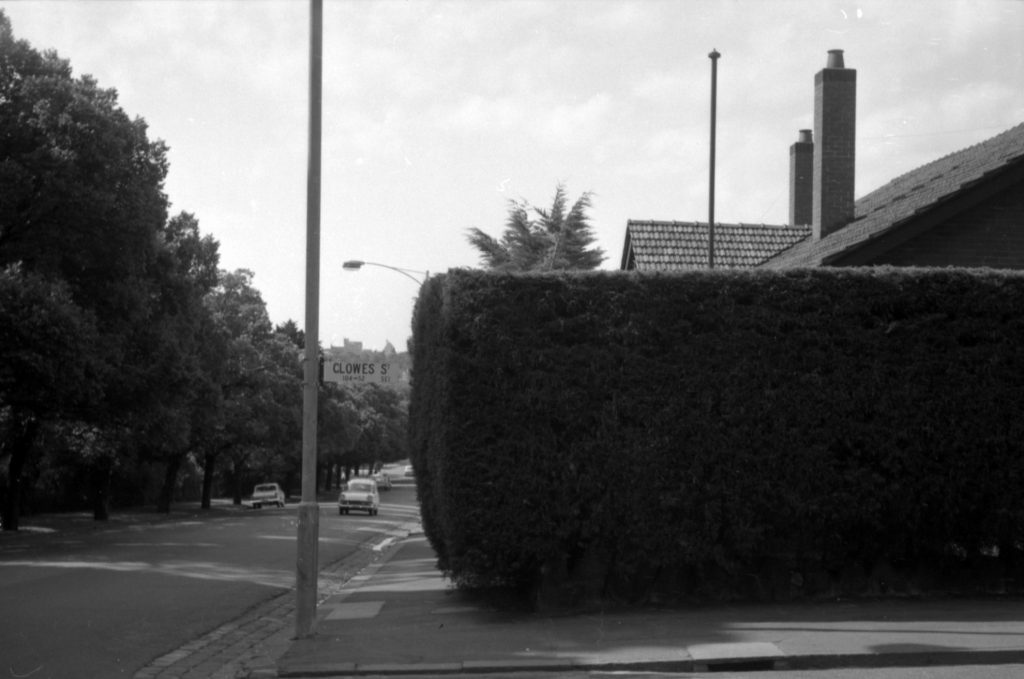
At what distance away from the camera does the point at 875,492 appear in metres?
13.6

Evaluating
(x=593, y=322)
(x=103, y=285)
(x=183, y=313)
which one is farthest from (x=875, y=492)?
(x=183, y=313)

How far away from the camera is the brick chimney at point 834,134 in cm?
2347

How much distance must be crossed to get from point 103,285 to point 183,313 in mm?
5529

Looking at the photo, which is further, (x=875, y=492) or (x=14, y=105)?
(x=14, y=105)

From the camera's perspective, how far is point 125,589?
1811 centimetres

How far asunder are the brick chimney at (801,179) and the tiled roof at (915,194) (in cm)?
237

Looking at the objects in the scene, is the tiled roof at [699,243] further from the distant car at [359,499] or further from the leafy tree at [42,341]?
the distant car at [359,499]

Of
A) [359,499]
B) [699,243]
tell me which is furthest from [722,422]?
[359,499]

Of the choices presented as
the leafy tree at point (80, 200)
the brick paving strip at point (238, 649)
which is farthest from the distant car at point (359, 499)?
the brick paving strip at point (238, 649)

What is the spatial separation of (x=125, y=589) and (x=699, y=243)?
15381 millimetres

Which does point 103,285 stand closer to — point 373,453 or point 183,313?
point 183,313

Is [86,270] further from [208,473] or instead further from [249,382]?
[208,473]

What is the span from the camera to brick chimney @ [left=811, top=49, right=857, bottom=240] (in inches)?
924

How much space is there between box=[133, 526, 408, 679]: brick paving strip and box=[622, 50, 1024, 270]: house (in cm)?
1030
